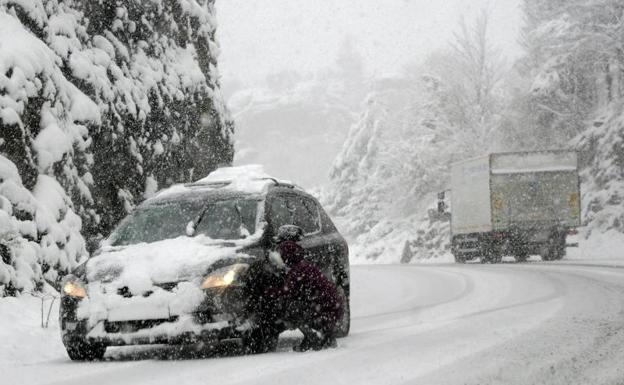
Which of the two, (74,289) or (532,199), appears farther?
(532,199)

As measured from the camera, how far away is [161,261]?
7648 millimetres

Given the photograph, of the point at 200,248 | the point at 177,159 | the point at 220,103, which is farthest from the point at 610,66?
the point at 200,248

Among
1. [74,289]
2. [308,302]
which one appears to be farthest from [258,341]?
[74,289]

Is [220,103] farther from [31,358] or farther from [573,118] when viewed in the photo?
[573,118]

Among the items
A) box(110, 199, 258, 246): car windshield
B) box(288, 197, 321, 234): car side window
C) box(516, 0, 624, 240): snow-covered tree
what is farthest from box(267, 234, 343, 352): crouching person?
box(516, 0, 624, 240): snow-covered tree

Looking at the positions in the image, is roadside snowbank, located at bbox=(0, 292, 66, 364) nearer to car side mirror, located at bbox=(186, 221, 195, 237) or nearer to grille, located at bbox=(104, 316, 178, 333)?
grille, located at bbox=(104, 316, 178, 333)

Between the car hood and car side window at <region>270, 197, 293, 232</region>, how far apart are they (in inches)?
30.3

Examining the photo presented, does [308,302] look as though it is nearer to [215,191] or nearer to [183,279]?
[183,279]

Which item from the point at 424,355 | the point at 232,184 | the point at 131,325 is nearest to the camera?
the point at 424,355

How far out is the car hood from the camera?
7.48 m

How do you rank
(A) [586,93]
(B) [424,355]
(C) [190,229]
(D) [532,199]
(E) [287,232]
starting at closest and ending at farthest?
(B) [424,355] < (E) [287,232] < (C) [190,229] < (D) [532,199] < (A) [586,93]

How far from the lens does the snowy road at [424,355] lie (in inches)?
237

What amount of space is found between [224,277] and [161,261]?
1.93ft

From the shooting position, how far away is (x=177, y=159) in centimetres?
1719
